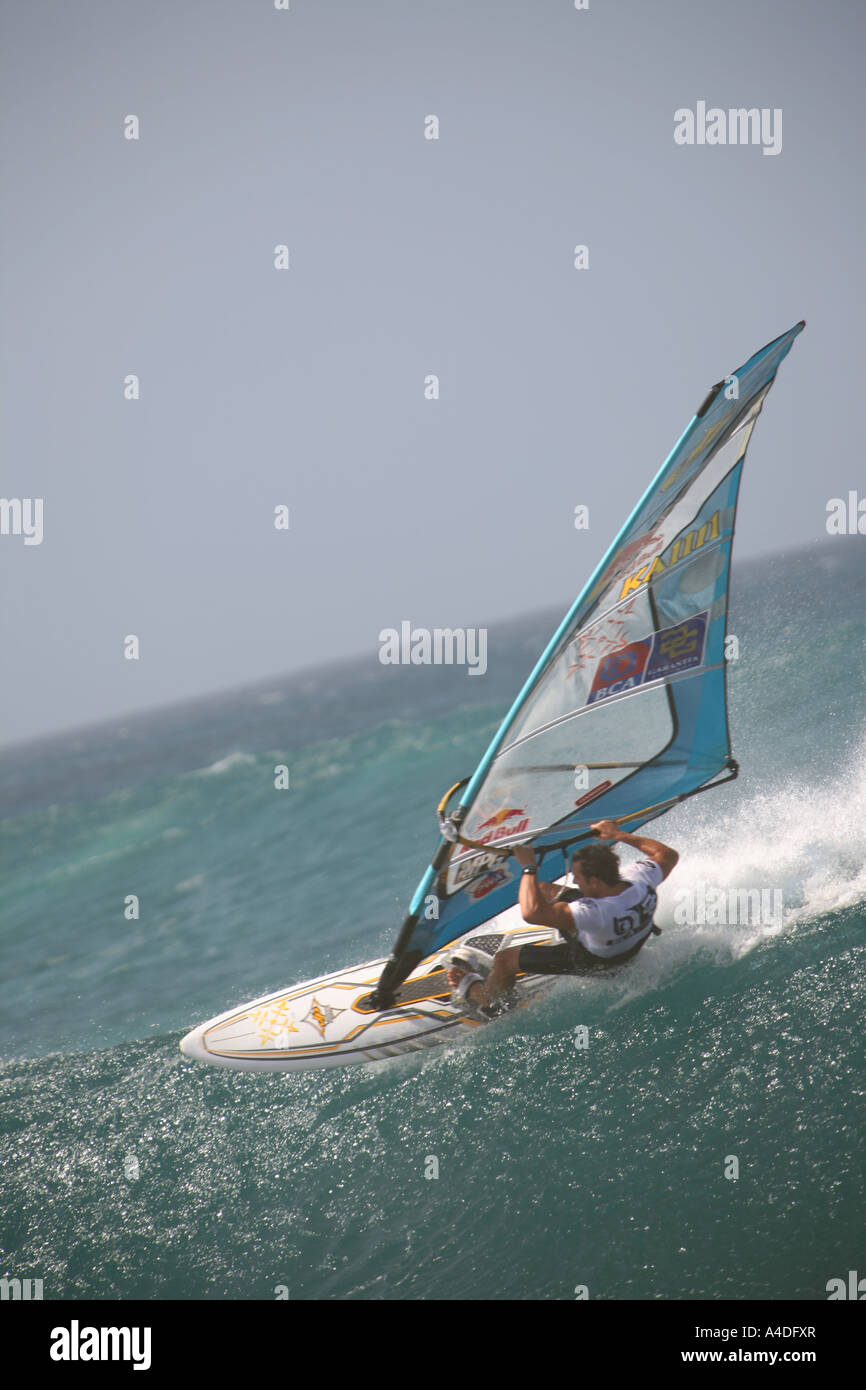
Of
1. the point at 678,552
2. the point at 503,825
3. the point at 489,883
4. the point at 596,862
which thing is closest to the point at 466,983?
the point at 489,883

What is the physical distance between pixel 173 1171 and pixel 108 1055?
2.28 m

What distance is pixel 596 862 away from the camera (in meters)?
5.74

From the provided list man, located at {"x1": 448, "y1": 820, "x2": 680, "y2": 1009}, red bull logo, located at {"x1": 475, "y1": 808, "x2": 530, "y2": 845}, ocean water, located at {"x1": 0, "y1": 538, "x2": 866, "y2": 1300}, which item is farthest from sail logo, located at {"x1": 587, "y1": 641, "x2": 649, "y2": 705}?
ocean water, located at {"x1": 0, "y1": 538, "x2": 866, "y2": 1300}

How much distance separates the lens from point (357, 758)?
2386 cm

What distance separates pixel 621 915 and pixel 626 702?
4.75 feet

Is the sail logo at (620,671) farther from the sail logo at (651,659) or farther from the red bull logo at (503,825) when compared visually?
the red bull logo at (503,825)

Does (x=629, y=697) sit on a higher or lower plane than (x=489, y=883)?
higher

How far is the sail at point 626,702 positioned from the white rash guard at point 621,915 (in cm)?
70

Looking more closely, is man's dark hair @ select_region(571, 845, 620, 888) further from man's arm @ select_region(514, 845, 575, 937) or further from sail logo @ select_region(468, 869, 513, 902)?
sail logo @ select_region(468, 869, 513, 902)

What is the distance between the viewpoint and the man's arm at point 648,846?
6.08 m
